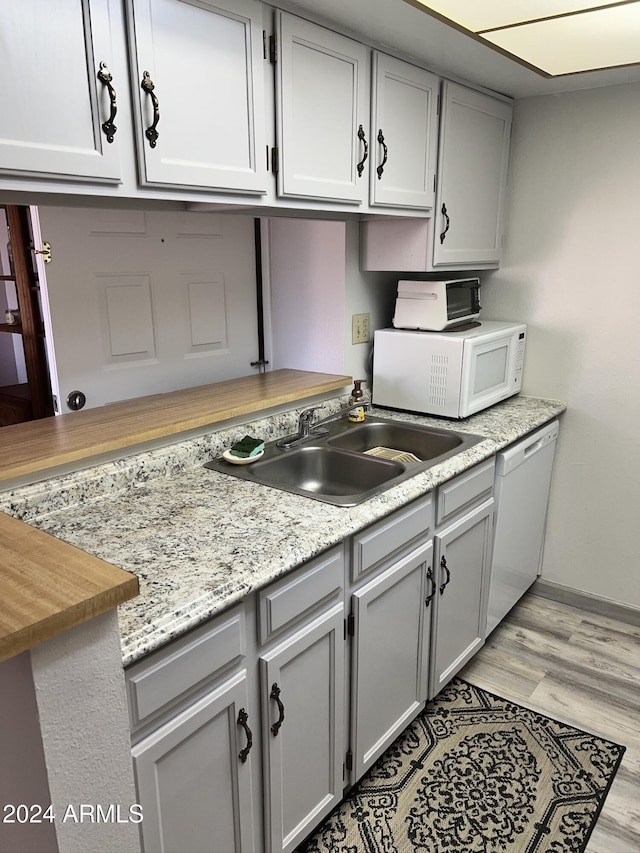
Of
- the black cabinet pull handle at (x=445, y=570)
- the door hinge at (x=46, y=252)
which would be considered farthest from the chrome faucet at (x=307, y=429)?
the door hinge at (x=46, y=252)

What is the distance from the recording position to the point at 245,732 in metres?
1.33

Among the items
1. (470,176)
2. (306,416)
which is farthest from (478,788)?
(470,176)

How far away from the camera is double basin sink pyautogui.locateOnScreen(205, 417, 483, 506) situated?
1.86m

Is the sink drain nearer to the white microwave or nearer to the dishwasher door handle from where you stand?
the white microwave

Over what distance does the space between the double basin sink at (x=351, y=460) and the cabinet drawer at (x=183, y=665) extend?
479mm

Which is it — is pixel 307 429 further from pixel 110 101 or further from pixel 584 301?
pixel 584 301

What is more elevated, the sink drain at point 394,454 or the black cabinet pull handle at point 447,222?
the black cabinet pull handle at point 447,222

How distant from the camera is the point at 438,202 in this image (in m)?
2.33

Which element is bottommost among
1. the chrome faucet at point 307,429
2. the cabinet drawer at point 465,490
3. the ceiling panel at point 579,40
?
the cabinet drawer at point 465,490

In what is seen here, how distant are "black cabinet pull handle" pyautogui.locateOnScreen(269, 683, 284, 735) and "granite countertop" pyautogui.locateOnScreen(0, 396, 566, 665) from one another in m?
0.29

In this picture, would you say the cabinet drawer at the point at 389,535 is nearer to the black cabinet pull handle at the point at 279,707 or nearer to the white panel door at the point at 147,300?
the black cabinet pull handle at the point at 279,707

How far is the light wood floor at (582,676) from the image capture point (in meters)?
1.85

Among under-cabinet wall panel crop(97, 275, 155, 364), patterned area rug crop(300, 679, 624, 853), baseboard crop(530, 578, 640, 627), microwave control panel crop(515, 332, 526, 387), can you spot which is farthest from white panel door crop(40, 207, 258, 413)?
baseboard crop(530, 578, 640, 627)

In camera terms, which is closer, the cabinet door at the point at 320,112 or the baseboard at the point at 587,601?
the cabinet door at the point at 320,112
